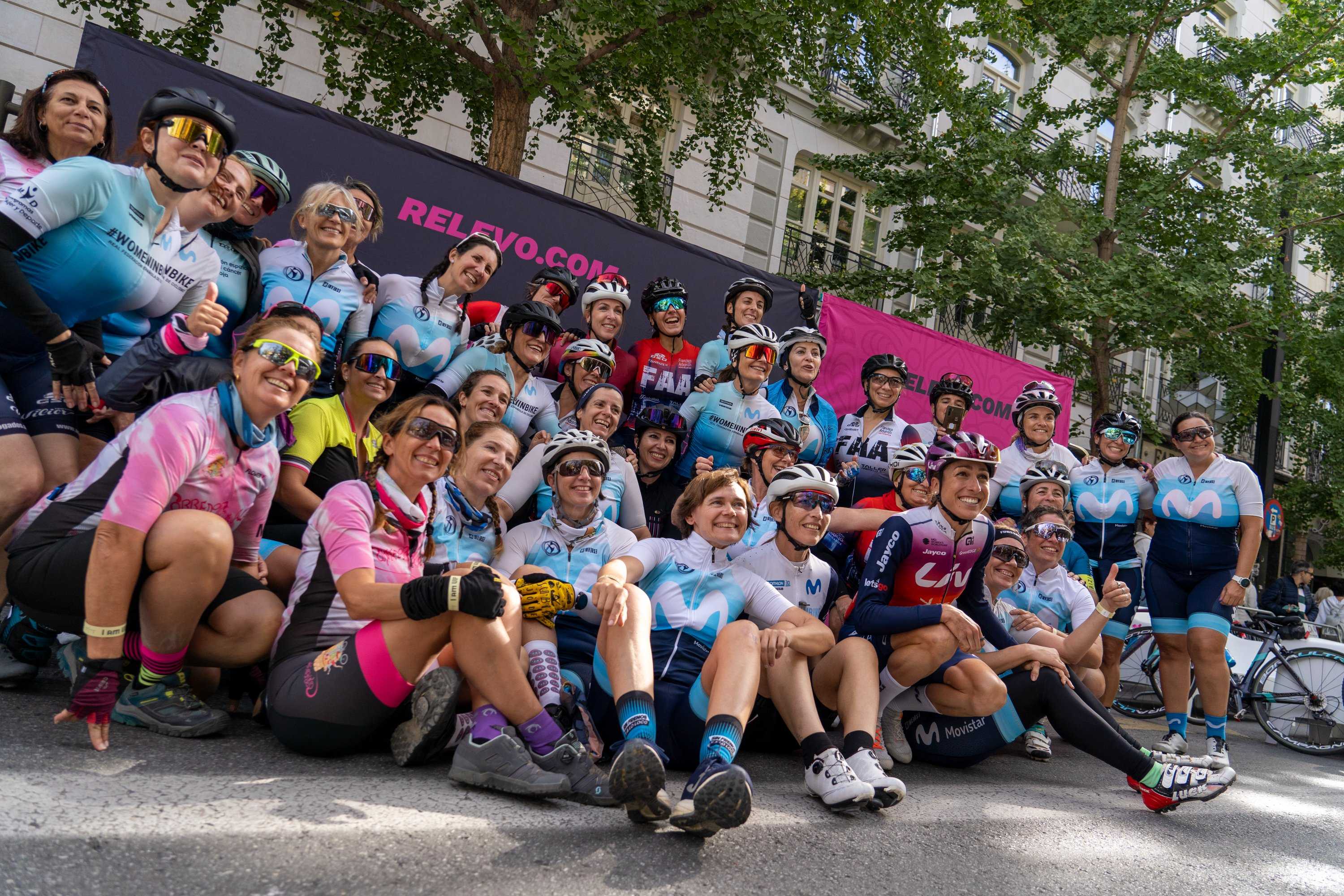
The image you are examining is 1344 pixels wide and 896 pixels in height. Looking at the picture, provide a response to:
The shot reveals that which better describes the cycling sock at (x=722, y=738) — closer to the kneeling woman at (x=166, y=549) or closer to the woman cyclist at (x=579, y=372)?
the kneeling woman at (x=166, y=549)

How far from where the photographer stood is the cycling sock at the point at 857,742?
11.9ft

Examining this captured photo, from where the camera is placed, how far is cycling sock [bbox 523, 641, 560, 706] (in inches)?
139

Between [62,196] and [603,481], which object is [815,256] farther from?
[62,196]

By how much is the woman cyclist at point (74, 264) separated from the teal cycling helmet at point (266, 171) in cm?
52

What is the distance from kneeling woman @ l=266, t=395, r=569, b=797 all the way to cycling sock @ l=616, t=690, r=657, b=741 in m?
0.24

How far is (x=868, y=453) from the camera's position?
630 cm

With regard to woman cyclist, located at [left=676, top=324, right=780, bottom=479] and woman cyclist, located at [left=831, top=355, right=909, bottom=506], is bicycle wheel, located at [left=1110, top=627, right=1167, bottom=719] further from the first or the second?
woman cyclist, located at [left=676, top=324, right=780, bottom=479]

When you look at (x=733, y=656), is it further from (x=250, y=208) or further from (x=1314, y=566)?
(x=1314, y=566)

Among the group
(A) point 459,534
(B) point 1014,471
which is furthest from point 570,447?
(B) point 1014,471

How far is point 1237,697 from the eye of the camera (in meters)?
8.29

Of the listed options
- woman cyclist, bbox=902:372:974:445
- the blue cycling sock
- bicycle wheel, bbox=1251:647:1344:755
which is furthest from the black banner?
bicycle wheel, bbox=1251:647:1344:755

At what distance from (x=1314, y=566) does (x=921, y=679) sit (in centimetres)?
2884

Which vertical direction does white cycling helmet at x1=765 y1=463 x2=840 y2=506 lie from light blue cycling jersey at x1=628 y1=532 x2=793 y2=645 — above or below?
above

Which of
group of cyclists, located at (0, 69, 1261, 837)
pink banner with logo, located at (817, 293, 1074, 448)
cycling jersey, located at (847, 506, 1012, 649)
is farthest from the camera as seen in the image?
pink banner with logo, located at (817, 293, 1074, 448)
